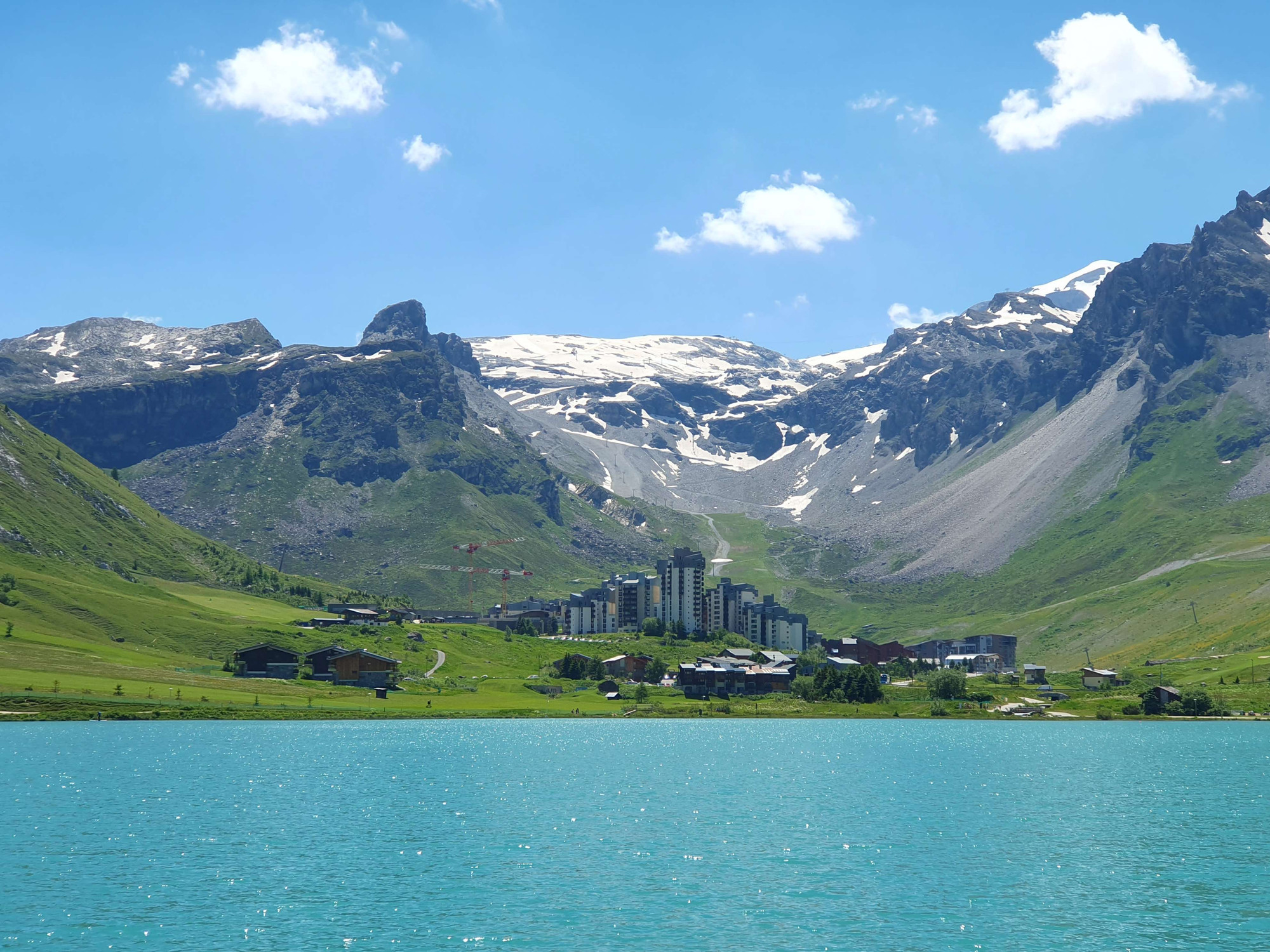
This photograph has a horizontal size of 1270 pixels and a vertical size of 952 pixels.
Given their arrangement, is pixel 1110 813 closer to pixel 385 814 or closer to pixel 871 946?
pixel 871 946

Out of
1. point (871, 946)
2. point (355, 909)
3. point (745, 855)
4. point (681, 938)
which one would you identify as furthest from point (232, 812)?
point (871, 946)

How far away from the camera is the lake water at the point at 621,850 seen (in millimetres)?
51812

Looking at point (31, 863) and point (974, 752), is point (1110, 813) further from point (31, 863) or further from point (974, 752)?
point (31, 863)

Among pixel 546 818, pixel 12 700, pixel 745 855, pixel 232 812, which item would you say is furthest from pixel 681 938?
pixel 12 700

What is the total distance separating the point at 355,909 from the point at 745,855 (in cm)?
2453

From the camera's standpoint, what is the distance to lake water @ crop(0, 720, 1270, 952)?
170 feet

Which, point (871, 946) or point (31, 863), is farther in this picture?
point (31, 863)

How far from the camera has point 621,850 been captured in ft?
232

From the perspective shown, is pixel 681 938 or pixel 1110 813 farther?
pixel 1110 813

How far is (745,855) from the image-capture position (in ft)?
229

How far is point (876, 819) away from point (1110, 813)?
720 inches

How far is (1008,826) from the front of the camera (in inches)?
3187

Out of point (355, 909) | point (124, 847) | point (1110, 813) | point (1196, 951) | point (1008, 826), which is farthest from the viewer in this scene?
point (1110, 813)

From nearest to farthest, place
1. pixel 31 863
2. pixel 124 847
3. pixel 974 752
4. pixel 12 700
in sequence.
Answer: pixel 31 863 → pixel 124 847 → pixel 974 752 → pixel 12 700
